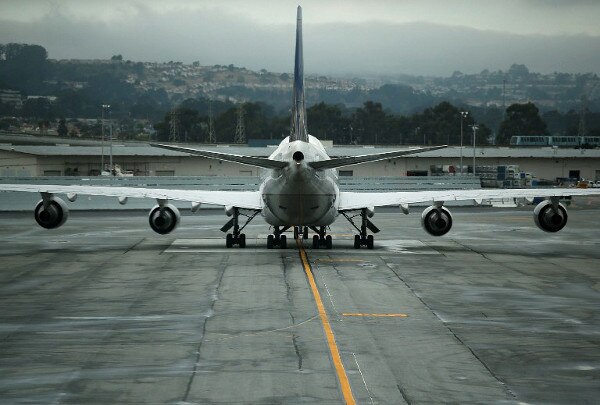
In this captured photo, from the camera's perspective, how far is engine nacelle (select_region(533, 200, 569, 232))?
153 feet

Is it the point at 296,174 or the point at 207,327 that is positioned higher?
the point at 296,174

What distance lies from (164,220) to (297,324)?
71.8 ft

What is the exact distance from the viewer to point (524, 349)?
2314 cm

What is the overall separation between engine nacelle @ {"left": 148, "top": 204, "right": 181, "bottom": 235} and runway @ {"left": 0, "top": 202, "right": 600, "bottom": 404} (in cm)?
115

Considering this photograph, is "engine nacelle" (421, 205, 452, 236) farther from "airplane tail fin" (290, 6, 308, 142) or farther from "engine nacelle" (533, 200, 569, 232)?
"airplane tail fin" (290, 6, 308, 142)

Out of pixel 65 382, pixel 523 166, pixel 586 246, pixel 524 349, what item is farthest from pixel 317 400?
pixel 523 166

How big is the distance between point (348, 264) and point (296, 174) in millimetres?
4302

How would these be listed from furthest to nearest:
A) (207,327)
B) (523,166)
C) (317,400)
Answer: (523,166), (207,327), (317,400)

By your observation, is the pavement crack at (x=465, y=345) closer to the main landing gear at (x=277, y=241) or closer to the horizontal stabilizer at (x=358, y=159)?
the horizontal stabilizer at (x=358, y=159)

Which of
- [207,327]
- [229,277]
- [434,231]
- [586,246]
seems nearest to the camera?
[207,327]

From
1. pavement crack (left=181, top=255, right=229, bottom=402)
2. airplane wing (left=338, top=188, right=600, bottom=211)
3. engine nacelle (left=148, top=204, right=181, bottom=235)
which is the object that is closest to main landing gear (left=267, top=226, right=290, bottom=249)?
airplane wing (left=338, top=188, right=600, bottom=211)

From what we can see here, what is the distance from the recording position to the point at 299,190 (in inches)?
1661

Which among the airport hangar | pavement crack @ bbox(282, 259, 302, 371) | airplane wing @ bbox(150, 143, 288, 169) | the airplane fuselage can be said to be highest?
airplane wing @ bbox(150, 143, 288, 169)

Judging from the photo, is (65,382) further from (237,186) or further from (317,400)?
(237,186)
